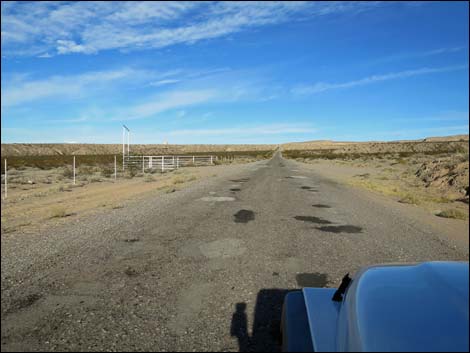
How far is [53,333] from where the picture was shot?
129 inches

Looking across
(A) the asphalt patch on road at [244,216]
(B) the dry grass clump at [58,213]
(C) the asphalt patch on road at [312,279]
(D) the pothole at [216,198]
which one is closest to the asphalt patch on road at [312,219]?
(A) the asphalt patch on road at [244,216]

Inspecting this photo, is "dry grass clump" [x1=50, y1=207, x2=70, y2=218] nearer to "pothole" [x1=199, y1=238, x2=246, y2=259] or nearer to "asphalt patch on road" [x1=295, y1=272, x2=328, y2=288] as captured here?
"pothole" [x1=199, y1=238, x2=246, y2=259]

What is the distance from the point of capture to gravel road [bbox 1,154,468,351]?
10.9 ft

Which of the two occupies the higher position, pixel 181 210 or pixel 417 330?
pixel 417 330

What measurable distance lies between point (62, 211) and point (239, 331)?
800 centimetres

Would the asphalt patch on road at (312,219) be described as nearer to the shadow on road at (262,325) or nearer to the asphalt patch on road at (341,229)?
the asphalt patch on road at (341,229)

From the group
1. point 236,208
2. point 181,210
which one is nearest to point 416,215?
point 236,208

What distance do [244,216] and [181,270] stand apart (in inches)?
177

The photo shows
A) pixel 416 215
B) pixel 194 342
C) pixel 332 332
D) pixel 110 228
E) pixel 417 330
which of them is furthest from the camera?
pixel 416 215

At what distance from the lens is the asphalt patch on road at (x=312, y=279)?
4.59m

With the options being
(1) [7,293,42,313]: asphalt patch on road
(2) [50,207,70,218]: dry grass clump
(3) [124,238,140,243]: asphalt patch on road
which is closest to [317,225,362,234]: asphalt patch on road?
(3) [124,238,140,243]: asphalt patch on road

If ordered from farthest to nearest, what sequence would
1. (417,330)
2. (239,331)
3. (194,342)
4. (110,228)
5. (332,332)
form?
(110,228) → (239,331) → (194,342) → (332,332) → (417,330)

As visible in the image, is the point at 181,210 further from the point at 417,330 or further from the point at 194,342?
the point at 417,330

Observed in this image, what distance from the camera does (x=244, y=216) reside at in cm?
956
